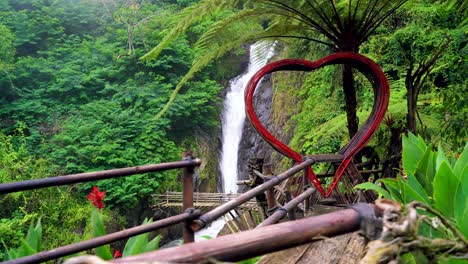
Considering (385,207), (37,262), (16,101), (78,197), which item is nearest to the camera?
(385,207)

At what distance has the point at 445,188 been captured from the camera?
3.52 ft

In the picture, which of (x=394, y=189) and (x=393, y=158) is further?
(x=393, y=158)

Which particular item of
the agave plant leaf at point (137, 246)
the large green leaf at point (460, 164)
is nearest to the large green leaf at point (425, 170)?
the large green leaf at point (460, 164)

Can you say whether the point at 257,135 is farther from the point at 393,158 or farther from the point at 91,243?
the point at 91,243

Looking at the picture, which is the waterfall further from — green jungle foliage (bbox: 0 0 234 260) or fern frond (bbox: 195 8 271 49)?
fern frond (bbox: 195 8 271 49)

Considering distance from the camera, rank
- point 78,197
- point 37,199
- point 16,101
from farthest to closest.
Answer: point 16,101 → point 78,197 → point 37,199

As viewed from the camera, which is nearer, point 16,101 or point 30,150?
point 30,150

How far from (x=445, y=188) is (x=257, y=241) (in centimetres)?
73

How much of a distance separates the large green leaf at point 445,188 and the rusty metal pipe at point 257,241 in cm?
52

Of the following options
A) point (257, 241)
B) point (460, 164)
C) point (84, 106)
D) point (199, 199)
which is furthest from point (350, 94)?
point (84, 106)

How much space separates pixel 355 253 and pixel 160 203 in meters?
7.37

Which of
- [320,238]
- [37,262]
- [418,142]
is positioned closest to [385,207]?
[320,238]

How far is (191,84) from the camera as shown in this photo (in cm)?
1091

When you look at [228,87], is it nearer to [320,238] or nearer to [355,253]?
[355,253]
